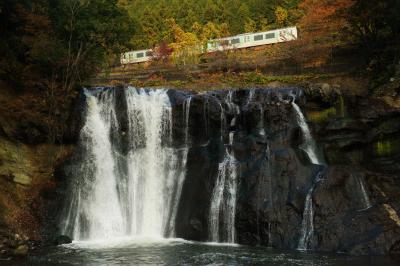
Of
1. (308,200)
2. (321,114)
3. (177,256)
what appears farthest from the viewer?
(321,114)

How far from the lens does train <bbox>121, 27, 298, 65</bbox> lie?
54.7 metres

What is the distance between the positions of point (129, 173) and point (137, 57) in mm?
37621

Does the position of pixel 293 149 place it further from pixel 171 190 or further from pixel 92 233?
pixel 92 233

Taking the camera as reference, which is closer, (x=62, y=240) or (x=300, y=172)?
(x=62, y=240)

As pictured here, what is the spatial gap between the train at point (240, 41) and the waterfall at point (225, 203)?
3115 centimetres

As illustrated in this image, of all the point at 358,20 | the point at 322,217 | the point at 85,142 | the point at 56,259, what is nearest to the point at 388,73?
the point at 358,20

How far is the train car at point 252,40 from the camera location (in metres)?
54.6

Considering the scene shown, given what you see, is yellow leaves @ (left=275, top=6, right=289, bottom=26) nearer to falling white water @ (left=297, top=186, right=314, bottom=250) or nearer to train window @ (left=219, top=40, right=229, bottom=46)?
train window @ (left=219, top=40, right=229, bottom=46)

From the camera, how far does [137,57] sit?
202 ft

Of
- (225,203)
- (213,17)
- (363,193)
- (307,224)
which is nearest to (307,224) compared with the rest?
(307,224)

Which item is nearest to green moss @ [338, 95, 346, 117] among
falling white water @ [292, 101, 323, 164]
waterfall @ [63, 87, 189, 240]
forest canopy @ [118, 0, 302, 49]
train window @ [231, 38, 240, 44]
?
falling white water @ [292, 101, 323, 164]

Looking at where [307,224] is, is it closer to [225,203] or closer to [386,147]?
[225,203]

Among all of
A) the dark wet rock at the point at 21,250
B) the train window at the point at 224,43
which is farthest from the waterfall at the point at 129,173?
the train window at the point at 224,43

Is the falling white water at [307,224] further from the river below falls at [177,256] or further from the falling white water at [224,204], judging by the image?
the falling white water at [224,204]
